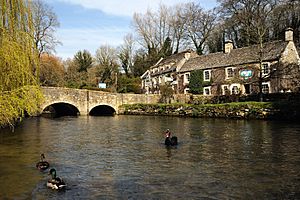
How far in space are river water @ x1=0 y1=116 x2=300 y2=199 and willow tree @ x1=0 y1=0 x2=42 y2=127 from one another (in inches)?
87.9

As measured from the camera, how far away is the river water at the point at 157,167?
895 centimetres

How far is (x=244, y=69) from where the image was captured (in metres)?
38.7

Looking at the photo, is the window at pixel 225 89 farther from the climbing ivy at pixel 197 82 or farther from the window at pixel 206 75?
the climbing ivy at pixel 197 82

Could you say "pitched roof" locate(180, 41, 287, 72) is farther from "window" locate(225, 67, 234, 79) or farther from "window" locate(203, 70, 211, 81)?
"window" locate(203, 70, 211, 81)

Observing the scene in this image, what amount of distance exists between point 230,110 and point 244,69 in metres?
9.62

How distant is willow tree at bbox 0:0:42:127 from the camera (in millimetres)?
10688

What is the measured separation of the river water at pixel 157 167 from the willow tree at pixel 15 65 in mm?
2233

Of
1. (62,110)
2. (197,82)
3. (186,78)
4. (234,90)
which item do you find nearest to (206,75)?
(197,82)

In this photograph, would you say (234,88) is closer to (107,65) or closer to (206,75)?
(206,75)

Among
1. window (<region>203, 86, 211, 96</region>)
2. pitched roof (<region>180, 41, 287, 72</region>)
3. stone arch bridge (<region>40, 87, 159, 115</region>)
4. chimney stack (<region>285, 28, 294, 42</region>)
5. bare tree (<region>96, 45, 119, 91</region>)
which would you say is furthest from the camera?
bare tree (<region>96, 45, 119, 91</region>)

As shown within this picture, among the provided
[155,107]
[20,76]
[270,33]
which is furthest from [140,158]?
[270,33]

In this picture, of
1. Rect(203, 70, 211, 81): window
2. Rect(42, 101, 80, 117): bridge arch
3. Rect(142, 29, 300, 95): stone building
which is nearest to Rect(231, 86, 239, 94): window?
Rect(142, 29, 300, 95): stone building

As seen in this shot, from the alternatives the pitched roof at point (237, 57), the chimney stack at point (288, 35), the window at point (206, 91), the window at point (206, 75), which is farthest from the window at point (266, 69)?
the window at point (206, 91)

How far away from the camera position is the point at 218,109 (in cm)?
3195
